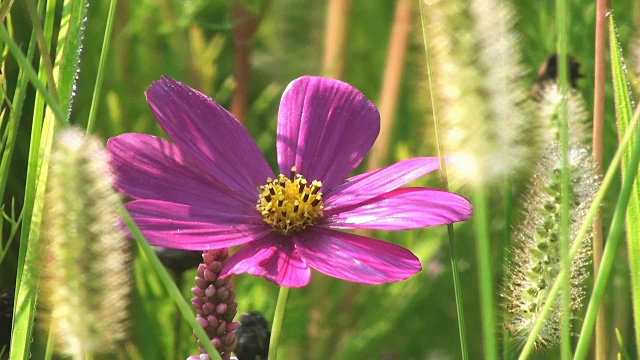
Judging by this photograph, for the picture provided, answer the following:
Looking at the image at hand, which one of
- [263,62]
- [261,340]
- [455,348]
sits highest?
[263,62]

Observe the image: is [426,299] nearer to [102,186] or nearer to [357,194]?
[357,194]

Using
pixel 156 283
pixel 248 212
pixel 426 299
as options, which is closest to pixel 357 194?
pixel 248 212

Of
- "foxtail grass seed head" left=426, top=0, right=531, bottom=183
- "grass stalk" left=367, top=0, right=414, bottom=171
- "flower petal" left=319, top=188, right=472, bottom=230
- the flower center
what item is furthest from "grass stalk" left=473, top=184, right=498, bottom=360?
"grass stalk" left=367, top=0, right=414, bottom=171

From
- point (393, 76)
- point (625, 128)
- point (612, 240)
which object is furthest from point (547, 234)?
point (393, 76)

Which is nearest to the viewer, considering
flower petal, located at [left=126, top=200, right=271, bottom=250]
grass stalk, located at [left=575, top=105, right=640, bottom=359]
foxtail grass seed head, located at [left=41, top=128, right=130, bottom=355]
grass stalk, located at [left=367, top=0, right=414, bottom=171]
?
foxtail grass seed head, located at [left=41, top=128, right=130, bottom=355]

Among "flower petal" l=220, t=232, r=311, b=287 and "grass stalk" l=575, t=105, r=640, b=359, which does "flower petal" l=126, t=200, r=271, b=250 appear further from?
"grass stalk" l=575, t=105, r=640, b=359

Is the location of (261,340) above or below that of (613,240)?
below
